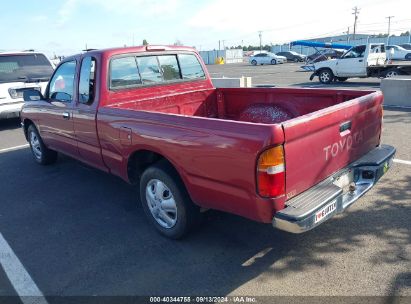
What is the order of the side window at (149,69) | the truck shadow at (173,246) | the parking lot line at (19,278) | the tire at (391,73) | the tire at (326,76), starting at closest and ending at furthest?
the parking lot line at (19,278) → the truck shadow at (173,246) → the side window at (149,69) → the tire at (391,73) → the tire at (326,76)

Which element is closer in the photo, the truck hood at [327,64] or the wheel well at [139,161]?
the wheel well at [139,161]

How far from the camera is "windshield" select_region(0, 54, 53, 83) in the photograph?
9406 millimetres

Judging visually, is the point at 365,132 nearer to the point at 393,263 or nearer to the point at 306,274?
the point at 393,263

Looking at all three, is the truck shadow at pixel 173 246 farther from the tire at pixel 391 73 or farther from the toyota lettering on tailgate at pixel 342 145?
the tire at pixel 391 73

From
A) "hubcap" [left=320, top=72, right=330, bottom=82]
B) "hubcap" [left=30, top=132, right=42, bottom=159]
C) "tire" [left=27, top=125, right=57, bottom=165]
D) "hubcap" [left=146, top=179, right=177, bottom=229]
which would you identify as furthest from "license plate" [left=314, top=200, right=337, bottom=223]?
"hubcap" [left=320, top=72, right=330, bottom=82]

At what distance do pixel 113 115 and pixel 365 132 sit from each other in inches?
103

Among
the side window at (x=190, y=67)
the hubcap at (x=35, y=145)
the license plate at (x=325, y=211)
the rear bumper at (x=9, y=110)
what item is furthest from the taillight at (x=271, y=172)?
the rear bumper at (x=9, y=110)

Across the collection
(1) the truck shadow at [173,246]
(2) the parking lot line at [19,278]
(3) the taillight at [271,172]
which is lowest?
(2) the parking lot line at [19,278]

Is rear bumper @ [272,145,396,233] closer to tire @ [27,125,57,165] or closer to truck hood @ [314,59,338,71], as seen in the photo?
tire @ [27,125,57,165]

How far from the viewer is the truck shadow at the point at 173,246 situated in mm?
3066

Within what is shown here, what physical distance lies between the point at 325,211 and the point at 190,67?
10.4 ft

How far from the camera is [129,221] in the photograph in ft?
13.8

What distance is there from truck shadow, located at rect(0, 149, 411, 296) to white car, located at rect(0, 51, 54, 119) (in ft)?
17.0

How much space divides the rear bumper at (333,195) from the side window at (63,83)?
3387 millimetres
